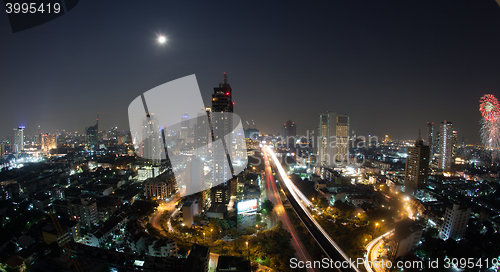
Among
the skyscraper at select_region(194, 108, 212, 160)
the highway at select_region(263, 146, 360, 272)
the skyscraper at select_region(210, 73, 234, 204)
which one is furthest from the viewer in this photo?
the skyscraper at select_region(194, 108, 212, 160)

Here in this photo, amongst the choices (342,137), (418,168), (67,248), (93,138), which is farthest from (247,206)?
(93,138)

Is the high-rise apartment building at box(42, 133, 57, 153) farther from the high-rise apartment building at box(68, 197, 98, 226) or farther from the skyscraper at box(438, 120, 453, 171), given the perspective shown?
the skyscraper at box(438, 120, 453, 171)

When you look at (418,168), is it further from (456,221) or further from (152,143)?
(152,143)

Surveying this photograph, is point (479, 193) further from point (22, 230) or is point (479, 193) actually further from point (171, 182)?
point (22, 230)

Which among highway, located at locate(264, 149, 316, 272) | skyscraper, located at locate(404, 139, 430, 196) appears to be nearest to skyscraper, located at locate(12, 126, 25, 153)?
highway, located at locate(264, 149, 316, 272)

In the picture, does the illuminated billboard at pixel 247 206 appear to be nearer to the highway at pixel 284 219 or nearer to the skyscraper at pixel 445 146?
the highway at pixel 284 219

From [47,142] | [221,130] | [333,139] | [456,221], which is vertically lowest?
[456,221]

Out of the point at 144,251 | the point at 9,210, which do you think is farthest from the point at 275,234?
the point at 9,210
